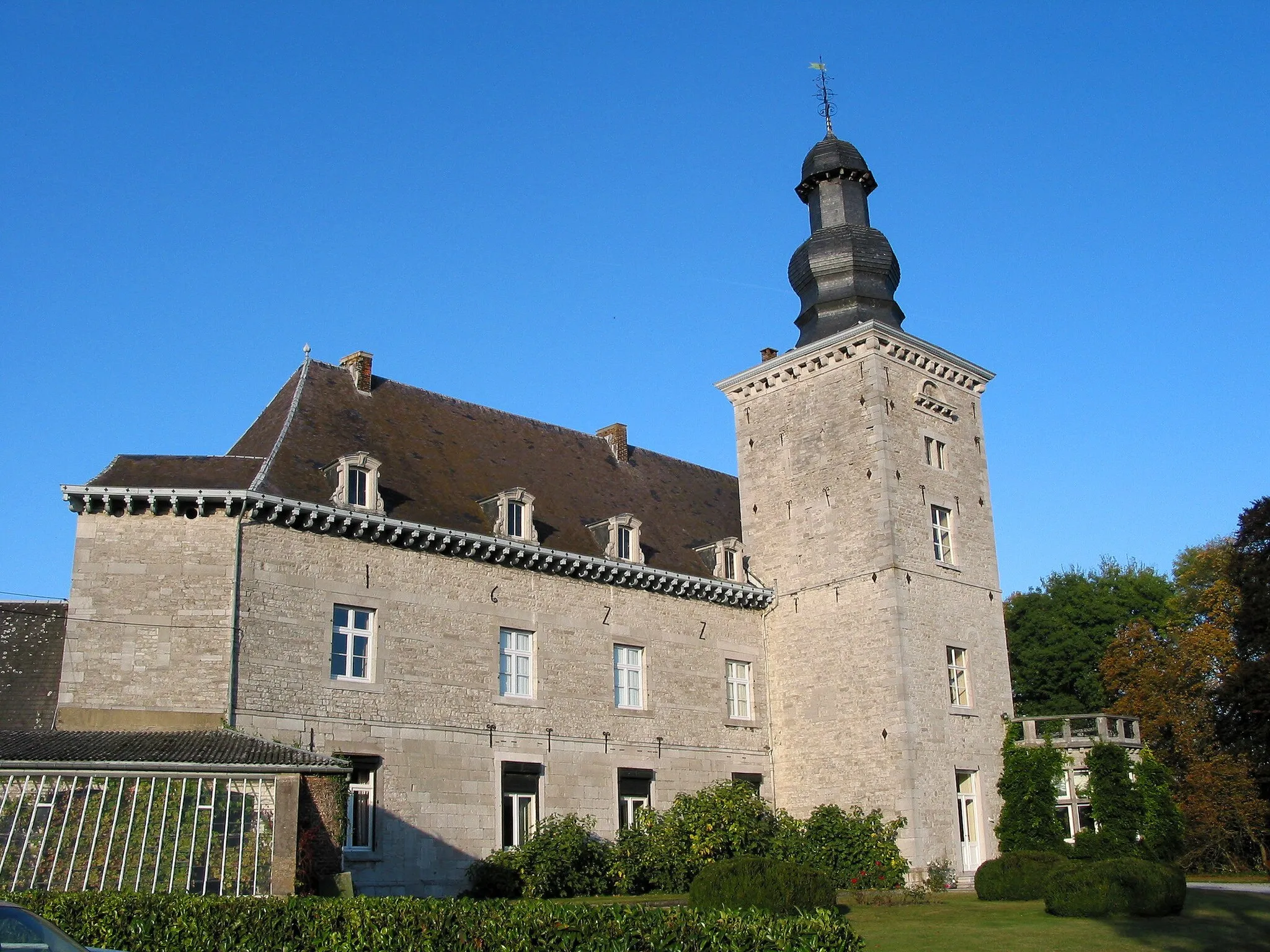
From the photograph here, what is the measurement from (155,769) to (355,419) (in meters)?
10.6

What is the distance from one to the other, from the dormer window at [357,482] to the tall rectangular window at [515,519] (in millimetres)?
2938

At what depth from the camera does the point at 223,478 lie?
832 inches

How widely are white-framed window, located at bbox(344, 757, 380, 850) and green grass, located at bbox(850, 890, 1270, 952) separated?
27.7 ft

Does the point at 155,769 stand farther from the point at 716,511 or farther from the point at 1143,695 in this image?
the point at 1143,695

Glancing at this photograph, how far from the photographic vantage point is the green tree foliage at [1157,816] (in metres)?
26.6

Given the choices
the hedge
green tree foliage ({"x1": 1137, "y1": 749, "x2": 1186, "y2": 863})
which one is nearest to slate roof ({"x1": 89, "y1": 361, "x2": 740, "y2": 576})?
the hedge

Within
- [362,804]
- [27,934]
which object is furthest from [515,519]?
[27,934]

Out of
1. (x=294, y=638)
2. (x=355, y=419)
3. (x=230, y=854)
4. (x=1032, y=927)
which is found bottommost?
(x=1032, y=927)

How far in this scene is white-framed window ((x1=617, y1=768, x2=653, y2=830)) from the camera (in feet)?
81.9

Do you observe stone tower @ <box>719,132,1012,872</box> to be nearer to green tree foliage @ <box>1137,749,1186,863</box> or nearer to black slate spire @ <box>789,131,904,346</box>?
black slate spire @ <box>789,131,904,346</box>

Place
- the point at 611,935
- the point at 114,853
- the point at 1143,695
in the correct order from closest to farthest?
1. the point at 611,935
2. the point at 114,853
3. the point at 1143,695

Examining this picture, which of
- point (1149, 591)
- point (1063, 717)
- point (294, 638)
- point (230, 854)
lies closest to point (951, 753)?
point (1063, 717)

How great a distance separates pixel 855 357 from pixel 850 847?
1127 centimetres

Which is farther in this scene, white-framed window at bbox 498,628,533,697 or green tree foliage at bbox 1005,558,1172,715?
green tree foliage at bbox 1005,558,1172,715
